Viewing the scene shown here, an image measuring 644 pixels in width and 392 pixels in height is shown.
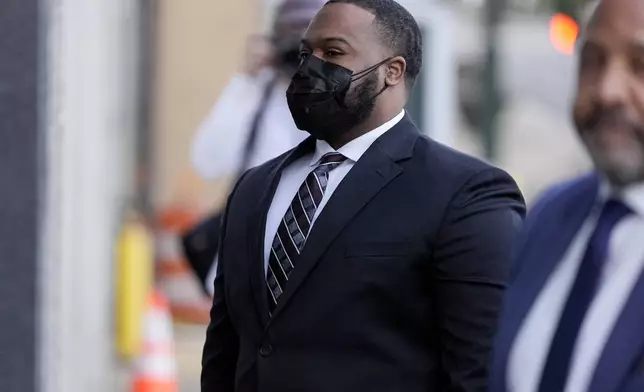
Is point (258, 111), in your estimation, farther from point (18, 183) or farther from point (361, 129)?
point (361, 129)

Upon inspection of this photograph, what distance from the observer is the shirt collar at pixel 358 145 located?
10.6 ft

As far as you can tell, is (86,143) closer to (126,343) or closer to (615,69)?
(126,343)

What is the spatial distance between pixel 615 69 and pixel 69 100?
3803 mm

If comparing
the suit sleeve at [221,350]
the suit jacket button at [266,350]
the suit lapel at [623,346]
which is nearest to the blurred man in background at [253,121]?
the suit sleeve at [221,350]

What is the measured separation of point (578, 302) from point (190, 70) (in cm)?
963

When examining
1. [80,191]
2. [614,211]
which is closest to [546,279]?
[614,211]

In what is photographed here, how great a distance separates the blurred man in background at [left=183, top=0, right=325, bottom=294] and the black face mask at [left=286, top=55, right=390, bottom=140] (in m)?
1.46

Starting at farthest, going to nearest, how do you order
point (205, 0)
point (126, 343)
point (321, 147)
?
point (205, 0) → point (126, 343) → point (321, 147)

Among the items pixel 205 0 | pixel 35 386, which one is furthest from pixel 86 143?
pixel 205 0

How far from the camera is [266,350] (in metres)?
3.14

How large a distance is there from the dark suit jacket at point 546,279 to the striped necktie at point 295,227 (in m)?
0.77

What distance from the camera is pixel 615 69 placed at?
225cm

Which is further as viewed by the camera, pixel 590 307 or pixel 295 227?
pixel 295 227

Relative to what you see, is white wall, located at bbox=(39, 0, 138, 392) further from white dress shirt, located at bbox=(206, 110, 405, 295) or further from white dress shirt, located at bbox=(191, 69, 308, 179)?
white dress shirt, located at bbox=(206, 110, 405, 295)
